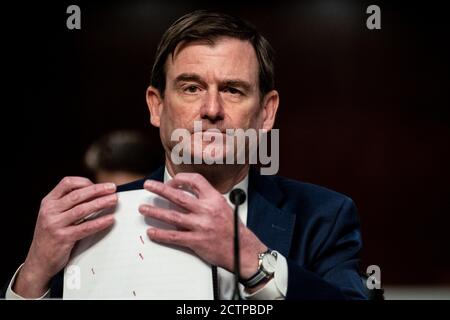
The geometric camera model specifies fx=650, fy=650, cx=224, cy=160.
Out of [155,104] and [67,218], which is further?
[155,104]

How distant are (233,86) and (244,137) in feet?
0.43

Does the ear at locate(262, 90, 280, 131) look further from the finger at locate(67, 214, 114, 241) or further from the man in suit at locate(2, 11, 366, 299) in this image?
the finger at locate(67, 214, 114, 241)

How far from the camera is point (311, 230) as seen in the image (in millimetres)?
1627

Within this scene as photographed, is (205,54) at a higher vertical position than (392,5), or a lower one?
lower

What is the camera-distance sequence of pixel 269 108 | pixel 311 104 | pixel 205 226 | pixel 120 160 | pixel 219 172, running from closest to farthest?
pixel 205 226
pixel 219 172
pixel 269 108
pixel 120 160
pixel 311 104

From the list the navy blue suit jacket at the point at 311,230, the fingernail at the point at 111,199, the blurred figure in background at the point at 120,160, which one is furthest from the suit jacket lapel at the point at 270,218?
the blurred figure in background at the point at 120,160

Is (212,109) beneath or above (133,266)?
above

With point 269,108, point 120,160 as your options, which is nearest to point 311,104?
point 120,160

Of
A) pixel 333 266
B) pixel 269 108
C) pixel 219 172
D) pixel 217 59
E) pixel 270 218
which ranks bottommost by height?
pixel 333 266

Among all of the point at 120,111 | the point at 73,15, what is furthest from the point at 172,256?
the point at 120,111

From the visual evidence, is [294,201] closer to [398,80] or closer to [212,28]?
[212,28]

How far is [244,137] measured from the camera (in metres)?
1.63

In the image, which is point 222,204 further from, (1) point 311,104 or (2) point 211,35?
(1) point 311,104

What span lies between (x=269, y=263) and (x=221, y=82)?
471 mm
